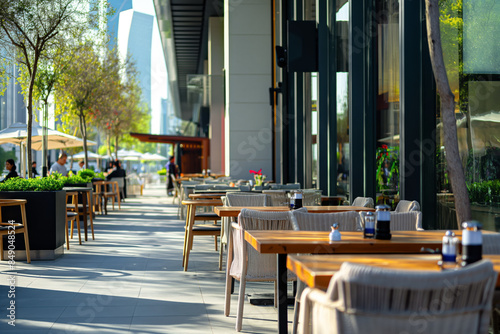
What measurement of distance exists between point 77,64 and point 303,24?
10.5 metres

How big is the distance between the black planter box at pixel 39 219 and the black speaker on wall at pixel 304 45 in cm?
413

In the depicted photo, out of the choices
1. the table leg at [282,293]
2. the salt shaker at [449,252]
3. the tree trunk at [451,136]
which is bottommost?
the table leg at [282,293]

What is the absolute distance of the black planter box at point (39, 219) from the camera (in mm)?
7711

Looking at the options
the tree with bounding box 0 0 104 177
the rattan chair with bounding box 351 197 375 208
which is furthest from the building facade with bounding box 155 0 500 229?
the tree with bounding box 0 0 104 177

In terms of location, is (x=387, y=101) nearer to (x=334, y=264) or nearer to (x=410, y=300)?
(x=334, y=264)

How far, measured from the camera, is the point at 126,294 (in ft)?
18.7

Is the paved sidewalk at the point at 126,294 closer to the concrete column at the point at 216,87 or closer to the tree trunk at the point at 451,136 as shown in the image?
the tree trunk at the point at 451,136

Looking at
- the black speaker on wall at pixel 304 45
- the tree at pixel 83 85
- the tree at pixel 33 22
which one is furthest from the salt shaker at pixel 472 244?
the tree at pixel 83 85

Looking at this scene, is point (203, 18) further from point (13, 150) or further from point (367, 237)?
point (13, 150)

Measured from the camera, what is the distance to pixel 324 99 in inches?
391

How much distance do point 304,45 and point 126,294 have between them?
5297 mm

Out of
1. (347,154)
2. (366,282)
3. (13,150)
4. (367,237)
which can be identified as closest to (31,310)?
(367,237)

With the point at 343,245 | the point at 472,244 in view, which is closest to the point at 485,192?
the point at 343,245

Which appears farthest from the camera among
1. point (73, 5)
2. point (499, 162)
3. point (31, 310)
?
point (73, 5)
